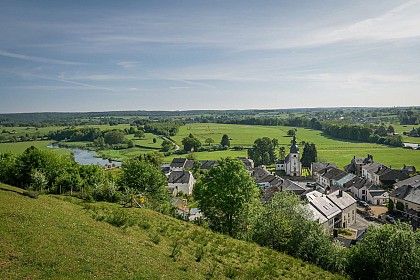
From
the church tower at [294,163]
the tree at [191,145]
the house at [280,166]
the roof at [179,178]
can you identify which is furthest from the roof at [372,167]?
the tree at [191,145]

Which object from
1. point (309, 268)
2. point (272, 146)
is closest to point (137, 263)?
point (309, 268)

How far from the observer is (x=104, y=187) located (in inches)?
1050

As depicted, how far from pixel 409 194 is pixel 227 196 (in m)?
37.4

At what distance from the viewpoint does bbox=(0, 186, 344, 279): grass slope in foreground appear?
11750 mm

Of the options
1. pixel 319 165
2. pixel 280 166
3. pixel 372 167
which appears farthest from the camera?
pixel 280 166

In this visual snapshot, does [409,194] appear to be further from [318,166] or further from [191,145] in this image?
[191,145]

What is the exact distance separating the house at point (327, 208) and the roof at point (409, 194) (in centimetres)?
1336

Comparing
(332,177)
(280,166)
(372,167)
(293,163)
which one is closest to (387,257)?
(332,177)

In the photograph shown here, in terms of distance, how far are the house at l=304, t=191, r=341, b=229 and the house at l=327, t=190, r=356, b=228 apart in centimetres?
85

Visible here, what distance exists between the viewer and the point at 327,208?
42.5 metres

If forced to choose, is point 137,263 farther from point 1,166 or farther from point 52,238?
point 1,166

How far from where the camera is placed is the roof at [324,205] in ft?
134

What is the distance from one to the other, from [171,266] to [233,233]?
520 inches

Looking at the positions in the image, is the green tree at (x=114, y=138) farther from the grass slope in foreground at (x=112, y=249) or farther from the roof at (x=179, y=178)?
the grass slope in foreground at (x=112, y=249)
